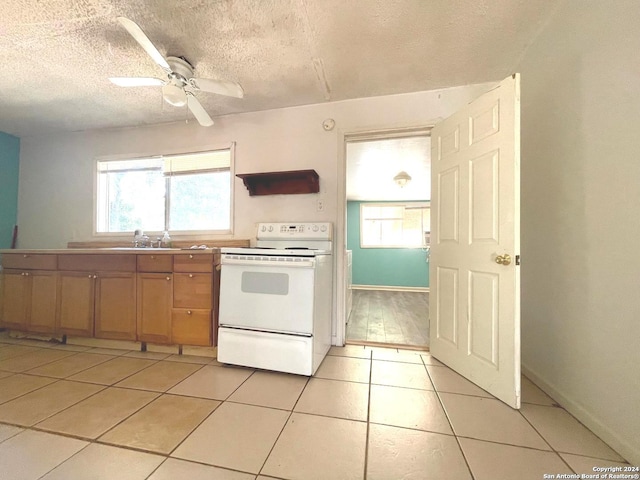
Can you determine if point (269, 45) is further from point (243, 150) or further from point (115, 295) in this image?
point (115, 295)

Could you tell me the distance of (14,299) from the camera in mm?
2400

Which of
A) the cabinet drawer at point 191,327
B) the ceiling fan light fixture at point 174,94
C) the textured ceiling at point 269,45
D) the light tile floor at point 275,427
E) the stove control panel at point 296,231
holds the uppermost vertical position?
the textured ceiling at point 269,45

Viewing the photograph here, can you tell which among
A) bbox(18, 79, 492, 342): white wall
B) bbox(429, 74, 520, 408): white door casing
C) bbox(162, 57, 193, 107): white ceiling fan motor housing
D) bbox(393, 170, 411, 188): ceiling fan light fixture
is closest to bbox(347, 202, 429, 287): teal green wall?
bbox(393, 170, 411, 188): ceiling fan light fixture

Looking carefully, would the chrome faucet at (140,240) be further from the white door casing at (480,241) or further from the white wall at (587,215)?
the white wall at (587,215)

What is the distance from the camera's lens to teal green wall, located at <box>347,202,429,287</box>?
5719 millimetres

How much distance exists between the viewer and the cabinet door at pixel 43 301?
2.29 metres

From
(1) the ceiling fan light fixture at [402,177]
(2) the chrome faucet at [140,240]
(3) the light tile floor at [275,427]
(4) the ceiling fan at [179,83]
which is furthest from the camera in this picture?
(1) the ceiling fan light fixture at [402,177]

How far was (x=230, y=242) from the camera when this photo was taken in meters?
A: 2.51

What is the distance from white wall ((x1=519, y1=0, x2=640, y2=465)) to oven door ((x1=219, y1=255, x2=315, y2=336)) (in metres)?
1.49

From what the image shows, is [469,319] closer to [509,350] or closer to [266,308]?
[509,350]

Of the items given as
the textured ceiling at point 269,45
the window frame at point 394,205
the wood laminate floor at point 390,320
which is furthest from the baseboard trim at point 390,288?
the textured ceiling at point 269,45

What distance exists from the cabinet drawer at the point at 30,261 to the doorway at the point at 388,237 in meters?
3.01

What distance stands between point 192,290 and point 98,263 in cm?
99

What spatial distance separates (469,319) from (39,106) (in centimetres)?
446
